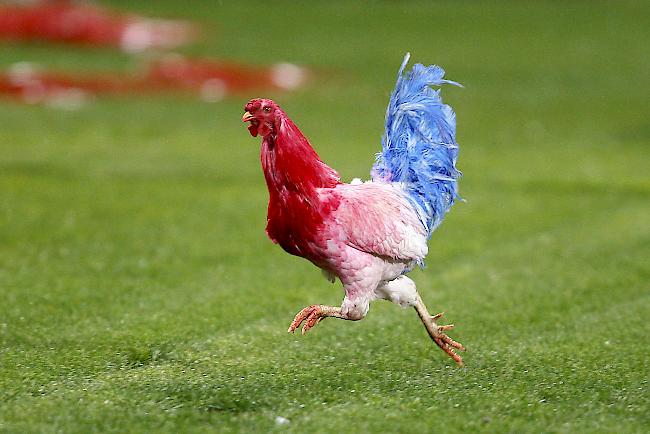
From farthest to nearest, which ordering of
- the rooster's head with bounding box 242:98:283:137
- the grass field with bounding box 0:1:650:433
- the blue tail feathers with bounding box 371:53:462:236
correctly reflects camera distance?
the blue tail feathers with bounding box 371:53:462:236, the grass field with bounding box 0:1:650:433, the rooster's head with bounding box 242:98:283:137

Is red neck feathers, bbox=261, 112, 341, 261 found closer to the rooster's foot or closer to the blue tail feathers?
the rooster's foot

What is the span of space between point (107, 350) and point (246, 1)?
74.8 feet

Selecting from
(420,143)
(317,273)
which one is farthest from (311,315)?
(317,273)

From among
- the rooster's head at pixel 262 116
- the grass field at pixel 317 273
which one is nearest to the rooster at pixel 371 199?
the rooster's head at pixel 262 116

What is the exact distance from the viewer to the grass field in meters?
6.03

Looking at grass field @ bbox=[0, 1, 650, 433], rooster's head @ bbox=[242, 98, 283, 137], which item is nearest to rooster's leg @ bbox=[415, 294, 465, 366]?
grass field @ bbox=[0, 1, 650, 433]

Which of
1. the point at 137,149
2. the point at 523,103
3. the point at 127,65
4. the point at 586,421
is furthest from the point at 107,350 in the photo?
the point at 127,65

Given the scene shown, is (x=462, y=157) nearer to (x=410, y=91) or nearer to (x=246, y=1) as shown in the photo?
(x=410, y=91)

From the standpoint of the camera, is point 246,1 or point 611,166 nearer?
point 611,166

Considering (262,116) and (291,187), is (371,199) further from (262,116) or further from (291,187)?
(262,116)

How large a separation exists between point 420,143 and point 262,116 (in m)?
1.23

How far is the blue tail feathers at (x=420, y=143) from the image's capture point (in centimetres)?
649

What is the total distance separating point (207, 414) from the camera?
5766mm

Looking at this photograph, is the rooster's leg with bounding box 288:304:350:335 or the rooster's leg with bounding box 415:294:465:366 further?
the rooster's leg with bounding box 415:294:465:366
